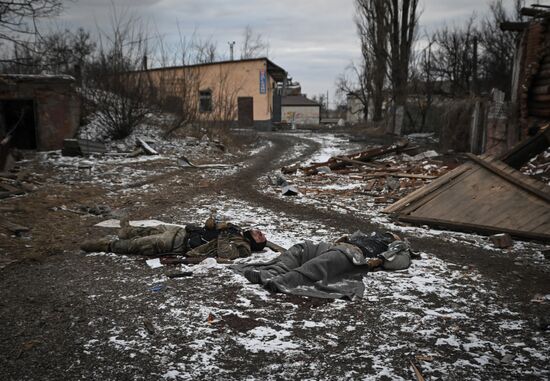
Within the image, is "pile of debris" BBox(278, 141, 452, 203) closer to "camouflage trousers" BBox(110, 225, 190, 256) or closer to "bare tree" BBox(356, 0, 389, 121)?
"camouflage trousers" BBox(110, 225, 190, 256)

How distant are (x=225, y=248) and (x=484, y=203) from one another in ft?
12.8

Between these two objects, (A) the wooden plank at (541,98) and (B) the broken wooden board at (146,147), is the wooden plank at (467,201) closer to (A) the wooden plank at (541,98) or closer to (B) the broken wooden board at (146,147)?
(A) the wooden plank at (541,98)

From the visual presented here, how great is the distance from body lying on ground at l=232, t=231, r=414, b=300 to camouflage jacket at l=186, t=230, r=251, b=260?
1.07 feet

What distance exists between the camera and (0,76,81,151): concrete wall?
38.6 feet

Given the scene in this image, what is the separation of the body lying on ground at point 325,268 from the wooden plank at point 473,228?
1688 mm

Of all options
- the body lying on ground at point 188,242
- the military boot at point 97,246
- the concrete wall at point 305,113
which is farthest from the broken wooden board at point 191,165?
the concrete wall at point 305,113

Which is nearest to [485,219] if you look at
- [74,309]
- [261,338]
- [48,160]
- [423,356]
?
[423,356]

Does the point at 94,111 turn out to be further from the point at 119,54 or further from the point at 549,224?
the point at 549,224

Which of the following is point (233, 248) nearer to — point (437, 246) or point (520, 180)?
point (437, 246)

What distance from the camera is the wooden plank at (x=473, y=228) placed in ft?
17.6

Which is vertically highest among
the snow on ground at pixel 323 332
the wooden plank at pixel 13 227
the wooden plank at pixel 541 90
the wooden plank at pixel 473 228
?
the wooden plank at pixel 541 90

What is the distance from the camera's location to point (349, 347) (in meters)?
2.94

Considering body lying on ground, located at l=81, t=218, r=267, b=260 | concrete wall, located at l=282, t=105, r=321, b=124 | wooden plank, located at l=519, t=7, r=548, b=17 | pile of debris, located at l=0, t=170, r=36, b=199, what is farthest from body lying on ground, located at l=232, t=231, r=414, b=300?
concrete wall, located at l=282, t=105, r=321, b=124

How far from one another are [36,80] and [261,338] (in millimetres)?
11804
